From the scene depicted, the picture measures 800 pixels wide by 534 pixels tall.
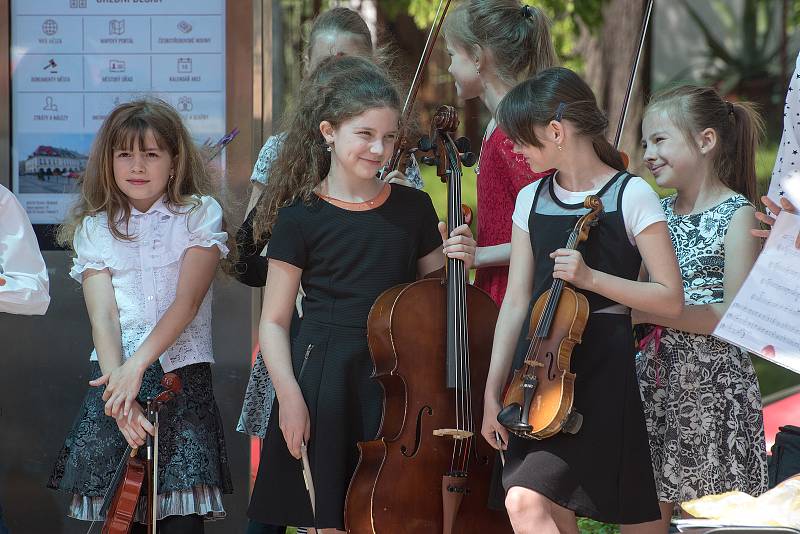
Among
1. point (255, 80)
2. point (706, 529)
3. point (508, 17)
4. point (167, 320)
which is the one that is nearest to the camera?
point (706, 529)

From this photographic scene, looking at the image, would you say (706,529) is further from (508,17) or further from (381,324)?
(508,17)

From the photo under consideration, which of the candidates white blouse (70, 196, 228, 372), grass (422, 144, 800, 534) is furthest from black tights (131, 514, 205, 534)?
grass (422, 144, 800, 534)

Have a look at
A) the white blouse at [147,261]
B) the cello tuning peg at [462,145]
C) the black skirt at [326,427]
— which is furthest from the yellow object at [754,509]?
the white blouse at [147,261]

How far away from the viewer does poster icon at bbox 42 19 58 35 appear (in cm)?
430

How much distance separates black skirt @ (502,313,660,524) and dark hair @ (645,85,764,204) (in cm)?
80

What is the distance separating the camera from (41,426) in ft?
14.1

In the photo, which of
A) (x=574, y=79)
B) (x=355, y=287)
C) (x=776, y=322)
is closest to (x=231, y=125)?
(x=355, y=287)

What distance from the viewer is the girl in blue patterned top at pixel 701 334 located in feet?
10.6

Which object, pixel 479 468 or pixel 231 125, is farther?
pixel 231 125

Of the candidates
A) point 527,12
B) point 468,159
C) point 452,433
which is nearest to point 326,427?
point 452,433

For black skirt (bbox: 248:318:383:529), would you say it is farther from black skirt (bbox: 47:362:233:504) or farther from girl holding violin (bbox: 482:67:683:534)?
girl holding violin (bbox: 482:67:683:534)

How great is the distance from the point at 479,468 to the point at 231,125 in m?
1.75

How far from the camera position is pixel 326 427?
3.13 metres

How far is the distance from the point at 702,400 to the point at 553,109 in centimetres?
94
